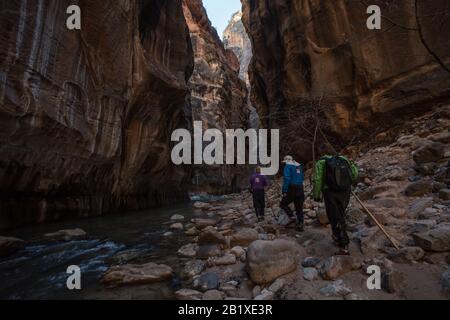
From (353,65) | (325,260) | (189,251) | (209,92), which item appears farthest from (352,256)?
(209,92)

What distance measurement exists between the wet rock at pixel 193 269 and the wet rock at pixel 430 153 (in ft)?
19.3

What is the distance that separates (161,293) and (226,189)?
132ft

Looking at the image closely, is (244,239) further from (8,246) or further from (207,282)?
(8,246)

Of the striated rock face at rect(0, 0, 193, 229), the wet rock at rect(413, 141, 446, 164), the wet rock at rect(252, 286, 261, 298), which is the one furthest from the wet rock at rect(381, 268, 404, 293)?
the striated rock face at rect(0, 0, 193, 229)

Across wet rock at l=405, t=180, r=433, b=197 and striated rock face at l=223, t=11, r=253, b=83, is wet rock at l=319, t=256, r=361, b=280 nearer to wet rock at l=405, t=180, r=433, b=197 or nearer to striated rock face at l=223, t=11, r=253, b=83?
wet rock at l=405, t=180, r=433, b=197

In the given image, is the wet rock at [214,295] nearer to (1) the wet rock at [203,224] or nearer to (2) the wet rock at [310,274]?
(2) the wet rock at [310,274]

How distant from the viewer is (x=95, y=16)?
33.2 ft

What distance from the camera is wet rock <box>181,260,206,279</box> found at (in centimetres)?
417

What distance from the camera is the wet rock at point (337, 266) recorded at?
3.31 m

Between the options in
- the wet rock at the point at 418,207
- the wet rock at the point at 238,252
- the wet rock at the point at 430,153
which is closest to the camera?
the wet rock at the point at 418,207

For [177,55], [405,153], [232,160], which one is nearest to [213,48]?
[232,160]

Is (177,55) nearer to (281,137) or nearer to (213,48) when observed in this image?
(281,137)

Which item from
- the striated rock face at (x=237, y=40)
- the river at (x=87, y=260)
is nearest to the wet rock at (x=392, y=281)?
the river at (x=87, y=260)

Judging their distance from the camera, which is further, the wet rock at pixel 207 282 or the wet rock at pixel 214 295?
the wet rock at pixel 207 282
